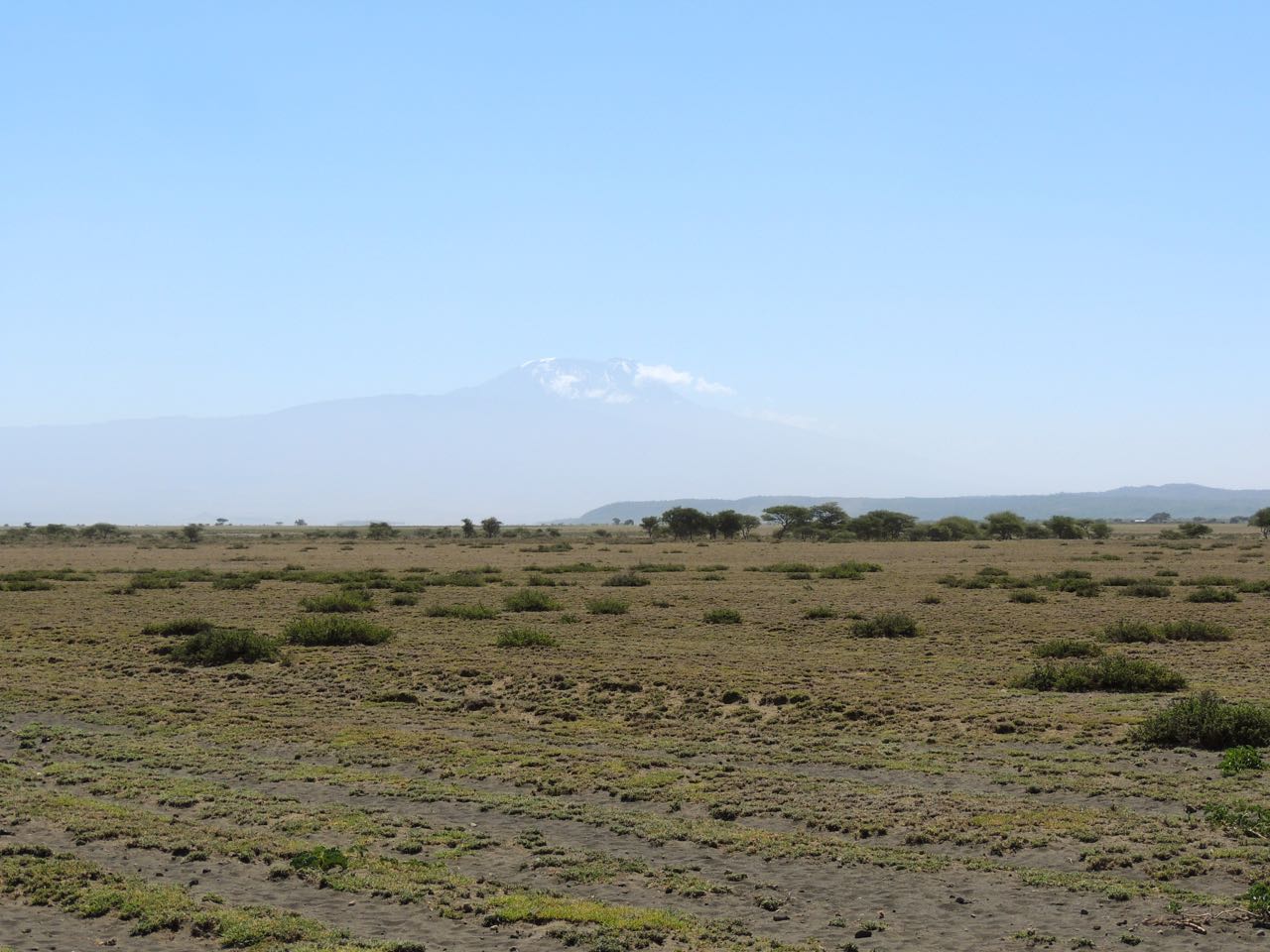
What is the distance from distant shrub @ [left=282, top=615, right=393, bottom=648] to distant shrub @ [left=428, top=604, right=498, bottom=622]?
5.87 meters

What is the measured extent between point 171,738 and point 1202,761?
14.7m

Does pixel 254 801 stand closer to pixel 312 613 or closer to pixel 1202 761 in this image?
pixel 1202 761

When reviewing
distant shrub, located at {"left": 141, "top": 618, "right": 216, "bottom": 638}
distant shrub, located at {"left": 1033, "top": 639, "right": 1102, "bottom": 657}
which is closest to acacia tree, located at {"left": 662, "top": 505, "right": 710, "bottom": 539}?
distant shrub, located at {"left": 141, "top": 618, "right": 216, "bottom": 638}

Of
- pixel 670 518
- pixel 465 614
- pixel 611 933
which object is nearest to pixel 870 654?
pixel 465 614

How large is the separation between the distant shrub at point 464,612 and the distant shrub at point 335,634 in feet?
19.3

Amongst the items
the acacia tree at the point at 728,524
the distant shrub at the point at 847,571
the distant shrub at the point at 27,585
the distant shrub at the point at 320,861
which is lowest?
the distant shrub at the point at 847,571

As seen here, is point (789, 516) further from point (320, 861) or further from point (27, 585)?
point (320, 861)

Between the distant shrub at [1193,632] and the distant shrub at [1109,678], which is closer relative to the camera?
the distant shrub at [1109,678]

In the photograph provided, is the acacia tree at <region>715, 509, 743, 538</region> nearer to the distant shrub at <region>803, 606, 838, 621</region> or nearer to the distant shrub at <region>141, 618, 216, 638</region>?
the distant shrub at <region>803, 606, 838, 621</region>

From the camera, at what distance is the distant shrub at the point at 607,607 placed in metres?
37.2

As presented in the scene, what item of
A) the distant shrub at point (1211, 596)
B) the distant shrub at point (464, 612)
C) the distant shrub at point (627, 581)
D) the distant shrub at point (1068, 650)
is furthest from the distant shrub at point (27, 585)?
the distant shrub at point (1211, 596)

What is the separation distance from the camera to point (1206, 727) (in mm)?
15984

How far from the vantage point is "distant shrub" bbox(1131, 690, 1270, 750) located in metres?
15.9

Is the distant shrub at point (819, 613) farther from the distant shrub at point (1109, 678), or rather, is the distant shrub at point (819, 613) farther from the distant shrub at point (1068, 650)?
the distant shrub at point (1109, 678)
